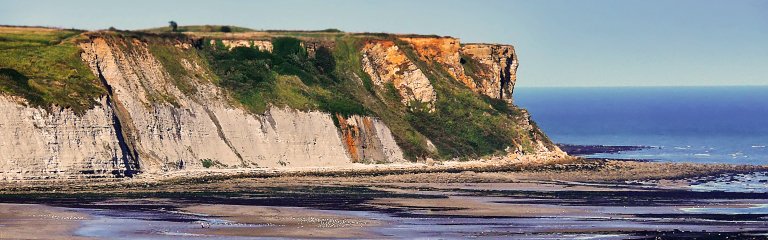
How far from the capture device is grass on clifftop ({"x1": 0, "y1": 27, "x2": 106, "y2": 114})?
97000mm

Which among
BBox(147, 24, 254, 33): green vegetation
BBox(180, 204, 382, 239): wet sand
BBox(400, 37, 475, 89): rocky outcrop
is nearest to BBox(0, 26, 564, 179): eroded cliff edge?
BBox(400, 37, 475, 89): rocky outcrop

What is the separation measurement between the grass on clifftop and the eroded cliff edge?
36 cm

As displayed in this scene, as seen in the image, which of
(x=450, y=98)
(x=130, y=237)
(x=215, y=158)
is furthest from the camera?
(x=450, y=98)

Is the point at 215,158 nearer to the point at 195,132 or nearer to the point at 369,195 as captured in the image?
the point at 195,132

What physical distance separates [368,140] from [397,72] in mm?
12999

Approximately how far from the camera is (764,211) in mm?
87188

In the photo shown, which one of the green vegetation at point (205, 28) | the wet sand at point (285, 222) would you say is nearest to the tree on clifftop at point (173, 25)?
the green vegetation at point (205, 28)

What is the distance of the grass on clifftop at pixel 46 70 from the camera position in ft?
318

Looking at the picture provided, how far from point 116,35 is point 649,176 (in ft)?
111

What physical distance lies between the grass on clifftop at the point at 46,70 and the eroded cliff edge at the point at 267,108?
0.36 meters

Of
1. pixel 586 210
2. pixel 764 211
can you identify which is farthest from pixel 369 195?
pixel 764 211

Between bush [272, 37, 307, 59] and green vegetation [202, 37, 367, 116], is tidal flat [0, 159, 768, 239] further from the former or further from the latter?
bush [272, 37, 307, 59]

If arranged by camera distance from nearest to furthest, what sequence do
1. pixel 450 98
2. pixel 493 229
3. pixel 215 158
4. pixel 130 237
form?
pixel 130 237 → pixel 493 229 → pixel 215 158 → pixel 450 98

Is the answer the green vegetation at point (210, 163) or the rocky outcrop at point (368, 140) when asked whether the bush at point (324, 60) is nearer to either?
the rocky outcrop at point (368, 140)
